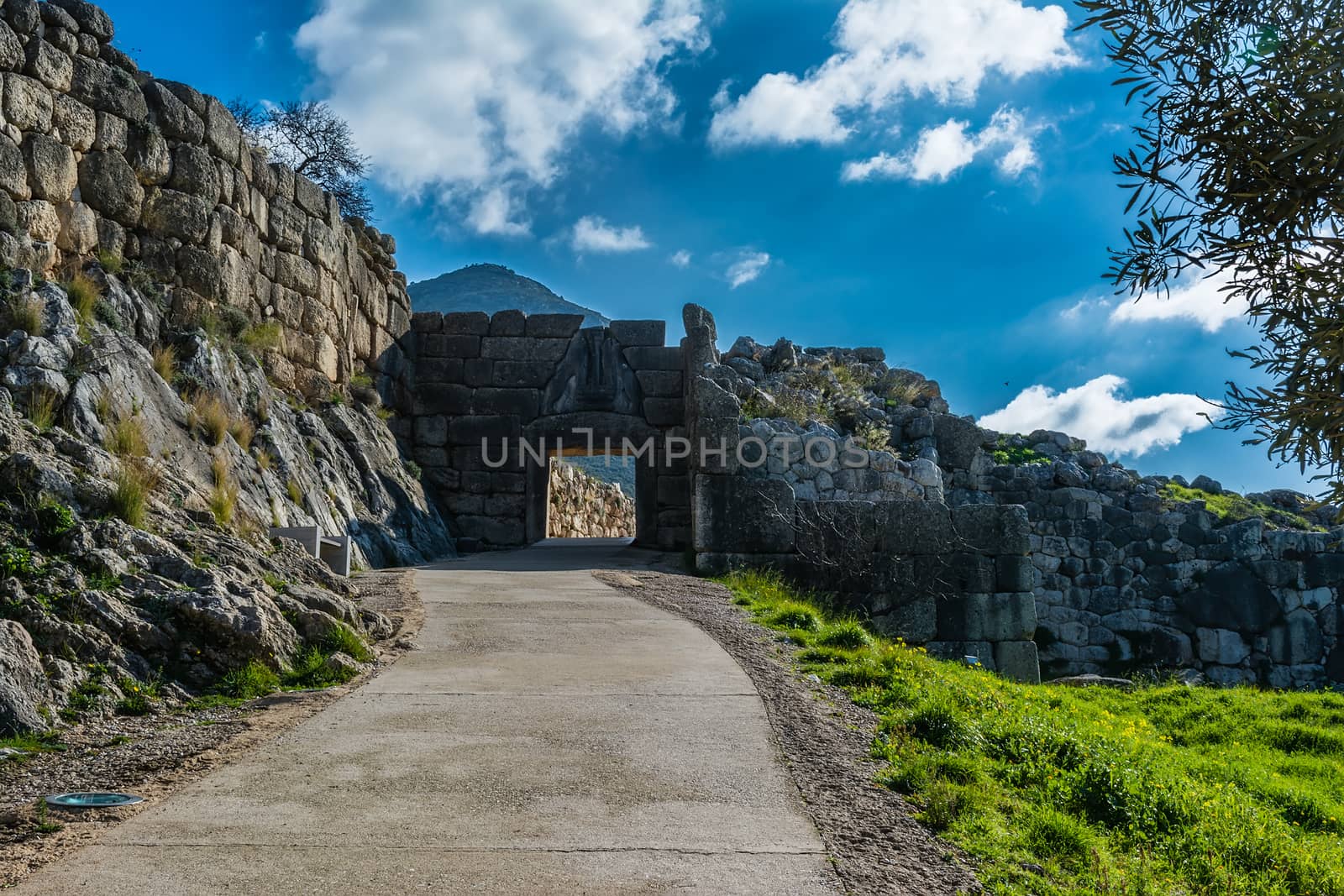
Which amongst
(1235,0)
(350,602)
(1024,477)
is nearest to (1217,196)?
(1235,0)

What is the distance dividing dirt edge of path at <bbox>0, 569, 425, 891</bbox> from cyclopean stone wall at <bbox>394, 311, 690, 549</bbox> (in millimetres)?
10953

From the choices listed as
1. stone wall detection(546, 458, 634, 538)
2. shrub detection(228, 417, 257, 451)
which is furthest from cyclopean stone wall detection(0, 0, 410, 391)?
stone wall detection(546, 458, 634, 538)

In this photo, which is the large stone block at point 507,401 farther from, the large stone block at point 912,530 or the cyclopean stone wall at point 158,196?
the large stone block at point 912,530

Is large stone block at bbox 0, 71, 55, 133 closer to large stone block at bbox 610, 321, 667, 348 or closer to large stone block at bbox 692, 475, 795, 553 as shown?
large stone block at bbox 692, 475, 795, 553

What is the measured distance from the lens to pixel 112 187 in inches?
412

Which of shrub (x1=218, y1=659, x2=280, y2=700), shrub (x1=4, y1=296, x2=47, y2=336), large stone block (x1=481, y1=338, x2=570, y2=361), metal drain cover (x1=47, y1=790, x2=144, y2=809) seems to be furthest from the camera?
large stone block (x1=481, y1=338, x2=570, y2=361)

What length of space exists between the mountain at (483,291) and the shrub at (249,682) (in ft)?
222

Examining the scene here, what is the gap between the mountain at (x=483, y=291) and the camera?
74.1m

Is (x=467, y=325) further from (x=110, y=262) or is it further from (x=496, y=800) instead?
(x=496, y=800)

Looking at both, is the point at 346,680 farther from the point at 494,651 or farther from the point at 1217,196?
the point at 1217,196

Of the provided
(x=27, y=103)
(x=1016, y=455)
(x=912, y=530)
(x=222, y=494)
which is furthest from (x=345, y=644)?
(x=1016, y=455)

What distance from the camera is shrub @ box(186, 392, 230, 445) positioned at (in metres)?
9.55

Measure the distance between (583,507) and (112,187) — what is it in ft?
54.6

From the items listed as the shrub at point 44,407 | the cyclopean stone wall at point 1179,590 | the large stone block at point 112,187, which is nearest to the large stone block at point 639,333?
the cyclopean stone wall at point 1179,590
